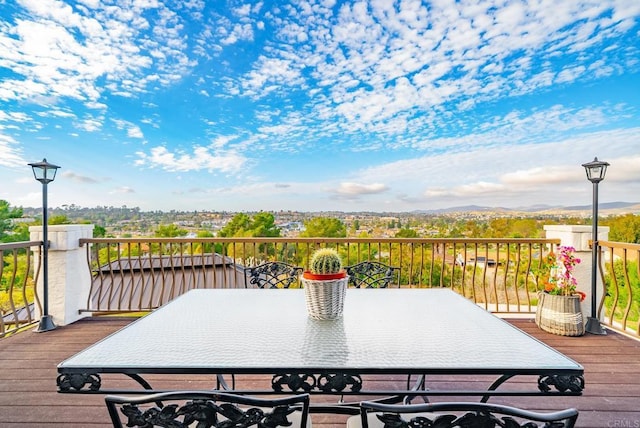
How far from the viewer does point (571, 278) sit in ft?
11.9

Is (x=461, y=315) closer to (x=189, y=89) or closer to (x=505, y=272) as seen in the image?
(x=505, y=272)

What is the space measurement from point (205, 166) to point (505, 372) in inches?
372

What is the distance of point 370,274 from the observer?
2.92 m

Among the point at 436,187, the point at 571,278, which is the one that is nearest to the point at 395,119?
the point at 436,187

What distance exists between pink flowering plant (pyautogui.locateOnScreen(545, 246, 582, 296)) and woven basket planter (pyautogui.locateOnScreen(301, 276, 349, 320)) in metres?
3.26

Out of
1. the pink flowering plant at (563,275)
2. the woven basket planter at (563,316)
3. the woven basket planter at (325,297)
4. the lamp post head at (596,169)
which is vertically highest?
the lamp post head at (596,169)

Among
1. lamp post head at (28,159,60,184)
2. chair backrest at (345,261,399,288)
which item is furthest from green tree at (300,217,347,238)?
lamp post head at (28,159,60,184)

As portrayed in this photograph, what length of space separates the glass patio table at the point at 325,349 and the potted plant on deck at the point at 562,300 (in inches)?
92.5

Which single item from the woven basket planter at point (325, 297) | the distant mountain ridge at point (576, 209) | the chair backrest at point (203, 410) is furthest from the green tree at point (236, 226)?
the chair backrest at point (203, 410)

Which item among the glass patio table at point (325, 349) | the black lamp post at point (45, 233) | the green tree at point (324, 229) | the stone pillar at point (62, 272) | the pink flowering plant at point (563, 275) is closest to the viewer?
the glass patio table at point (325, 349)

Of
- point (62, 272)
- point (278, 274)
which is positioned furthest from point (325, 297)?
point (62, 272)

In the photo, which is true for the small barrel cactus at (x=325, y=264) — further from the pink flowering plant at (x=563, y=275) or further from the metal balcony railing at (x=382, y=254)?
the pink flowering plant at (x=563, y=275)

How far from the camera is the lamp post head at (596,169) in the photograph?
3.55 meters

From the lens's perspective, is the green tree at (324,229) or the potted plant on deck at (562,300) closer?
the potted plant on deck at (562,300)
